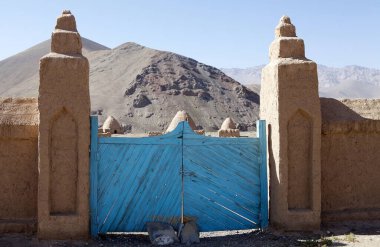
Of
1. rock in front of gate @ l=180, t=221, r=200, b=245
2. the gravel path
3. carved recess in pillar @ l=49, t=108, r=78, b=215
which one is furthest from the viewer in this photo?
rock in front of gate @ l=180, t=221, r=200, b=245

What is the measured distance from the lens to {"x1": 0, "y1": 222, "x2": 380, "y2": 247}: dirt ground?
6.59 metres

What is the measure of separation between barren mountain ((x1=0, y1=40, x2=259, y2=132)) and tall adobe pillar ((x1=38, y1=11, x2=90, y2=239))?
45594mm

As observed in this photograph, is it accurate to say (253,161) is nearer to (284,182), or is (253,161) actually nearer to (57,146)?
(284,182)

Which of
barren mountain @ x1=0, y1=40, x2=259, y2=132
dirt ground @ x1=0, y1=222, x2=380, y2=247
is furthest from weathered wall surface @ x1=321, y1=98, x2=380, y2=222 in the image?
barren mountain @ x1=0, y1=40, x2=259, y2=132

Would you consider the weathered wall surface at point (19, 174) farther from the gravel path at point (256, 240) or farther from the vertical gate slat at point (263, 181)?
the vertical gate slat at point (263, 181)

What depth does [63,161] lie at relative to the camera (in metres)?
6.70

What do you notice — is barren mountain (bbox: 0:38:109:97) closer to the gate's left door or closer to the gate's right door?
the gate's left door

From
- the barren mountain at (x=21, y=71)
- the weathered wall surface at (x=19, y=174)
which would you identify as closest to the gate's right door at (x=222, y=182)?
the weathered wall surface at (x=19, y=174)

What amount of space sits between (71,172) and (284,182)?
3109mm

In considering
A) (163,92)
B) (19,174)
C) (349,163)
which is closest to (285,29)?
(349,163)

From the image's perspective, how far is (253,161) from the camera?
7.36 metres

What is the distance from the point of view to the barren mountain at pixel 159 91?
5688cm

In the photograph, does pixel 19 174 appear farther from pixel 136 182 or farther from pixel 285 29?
pixel 285 29

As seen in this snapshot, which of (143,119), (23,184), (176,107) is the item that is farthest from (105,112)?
(23,184)
